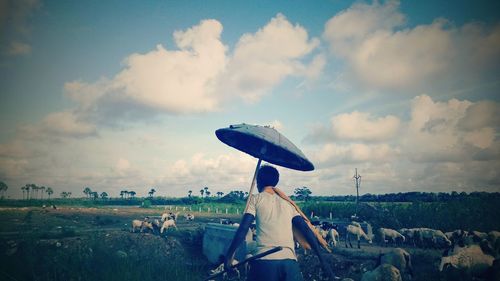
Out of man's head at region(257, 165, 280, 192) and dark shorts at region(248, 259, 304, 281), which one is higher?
man's head at region(257, 165, 280, 192)

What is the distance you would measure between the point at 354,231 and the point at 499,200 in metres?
12.8

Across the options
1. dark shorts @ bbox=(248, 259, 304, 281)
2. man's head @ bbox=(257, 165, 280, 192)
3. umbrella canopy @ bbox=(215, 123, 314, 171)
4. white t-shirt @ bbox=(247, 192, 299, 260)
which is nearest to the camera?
dark shorts @ bbox=(248, 259, 304, 281)

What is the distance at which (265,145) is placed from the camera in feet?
19.1

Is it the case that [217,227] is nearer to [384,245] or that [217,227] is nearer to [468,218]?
[384,245]

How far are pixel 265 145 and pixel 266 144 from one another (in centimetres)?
4

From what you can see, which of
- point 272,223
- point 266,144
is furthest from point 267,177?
point 266,144

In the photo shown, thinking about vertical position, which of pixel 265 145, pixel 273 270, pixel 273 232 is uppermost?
pixel 265 145

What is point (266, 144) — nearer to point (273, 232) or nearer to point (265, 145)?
point (265, 145)

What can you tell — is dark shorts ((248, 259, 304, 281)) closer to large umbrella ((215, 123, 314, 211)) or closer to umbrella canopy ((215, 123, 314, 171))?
large umbrella ((215, 123, 314, 211))

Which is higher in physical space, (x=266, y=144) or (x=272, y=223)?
(x=266, y=144)

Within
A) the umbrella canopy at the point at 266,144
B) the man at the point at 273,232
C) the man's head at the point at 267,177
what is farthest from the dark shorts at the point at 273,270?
the umbrella canopy at the point at 266,144

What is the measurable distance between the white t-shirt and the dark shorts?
0.18 feet

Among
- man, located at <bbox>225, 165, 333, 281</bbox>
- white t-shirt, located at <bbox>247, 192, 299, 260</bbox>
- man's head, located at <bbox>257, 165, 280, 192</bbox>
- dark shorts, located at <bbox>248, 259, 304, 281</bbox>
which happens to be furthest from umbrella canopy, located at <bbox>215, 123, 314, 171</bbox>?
dark shorts, located at <bbox>248, 259, 304, 281</bbox>

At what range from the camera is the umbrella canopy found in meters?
5.09
